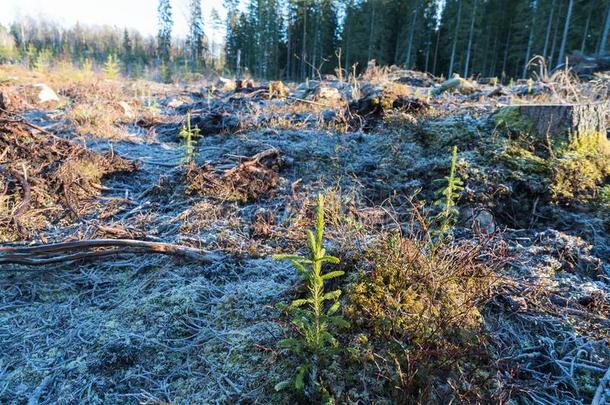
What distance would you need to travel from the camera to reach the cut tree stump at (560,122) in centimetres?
358

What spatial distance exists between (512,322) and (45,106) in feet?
31.6

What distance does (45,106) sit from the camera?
25.0 feet

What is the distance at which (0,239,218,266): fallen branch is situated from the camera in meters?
2.42

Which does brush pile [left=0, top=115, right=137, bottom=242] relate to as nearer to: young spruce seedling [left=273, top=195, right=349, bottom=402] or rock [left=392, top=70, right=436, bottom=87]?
young spruce seedling [left=273, top=195, right=349, bottom=402]

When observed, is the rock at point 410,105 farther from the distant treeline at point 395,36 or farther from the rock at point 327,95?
the distant treeline at point 395,36

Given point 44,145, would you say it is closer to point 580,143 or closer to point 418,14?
point 580,143

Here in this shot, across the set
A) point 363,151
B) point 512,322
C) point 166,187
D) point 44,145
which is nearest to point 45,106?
point 44,145

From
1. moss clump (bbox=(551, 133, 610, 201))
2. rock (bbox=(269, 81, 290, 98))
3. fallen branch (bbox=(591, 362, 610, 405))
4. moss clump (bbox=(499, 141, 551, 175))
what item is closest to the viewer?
fallen branch (bbox=(591, 362, 610, 405))

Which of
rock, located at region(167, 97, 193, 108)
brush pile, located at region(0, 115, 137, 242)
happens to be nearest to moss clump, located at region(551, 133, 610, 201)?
brush pile, located at region(0, 115, 137, 242)

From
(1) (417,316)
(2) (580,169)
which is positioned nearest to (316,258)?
(1) (417,316)

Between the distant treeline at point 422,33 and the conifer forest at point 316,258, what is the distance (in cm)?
1920

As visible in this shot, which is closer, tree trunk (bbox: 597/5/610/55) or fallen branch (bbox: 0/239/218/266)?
fallen branch (bbox: 0/239/218/266)

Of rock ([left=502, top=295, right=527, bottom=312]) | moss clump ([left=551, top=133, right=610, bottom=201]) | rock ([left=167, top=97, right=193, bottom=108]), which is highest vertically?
rock ([left=167, top=97, right=193, bottom=108])

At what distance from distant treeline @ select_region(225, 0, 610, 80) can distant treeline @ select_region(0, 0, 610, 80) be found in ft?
0.27
